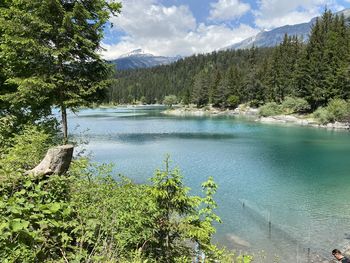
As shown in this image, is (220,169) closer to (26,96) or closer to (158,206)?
(26,96)

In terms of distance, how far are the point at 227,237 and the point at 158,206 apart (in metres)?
8.64

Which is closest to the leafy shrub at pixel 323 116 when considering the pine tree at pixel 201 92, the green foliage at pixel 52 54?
the green foliage at pixel 52 54

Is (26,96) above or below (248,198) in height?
above

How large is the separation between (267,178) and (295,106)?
2165 inches

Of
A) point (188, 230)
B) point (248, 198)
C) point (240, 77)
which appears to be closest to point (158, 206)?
point (188, 230)

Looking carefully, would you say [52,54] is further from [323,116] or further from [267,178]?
[323,116]

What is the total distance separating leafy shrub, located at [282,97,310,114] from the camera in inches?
2916

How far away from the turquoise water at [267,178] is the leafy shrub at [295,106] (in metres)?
23.5

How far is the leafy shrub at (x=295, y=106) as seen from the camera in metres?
74.1

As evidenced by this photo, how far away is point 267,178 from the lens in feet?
86.3

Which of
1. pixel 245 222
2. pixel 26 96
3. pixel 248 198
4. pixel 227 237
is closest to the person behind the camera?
pixel 26 96

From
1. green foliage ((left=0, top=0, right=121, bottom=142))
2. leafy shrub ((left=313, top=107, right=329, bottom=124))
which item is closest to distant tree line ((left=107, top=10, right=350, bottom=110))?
leafy shrub ((left=313, top=107, right=329, bottom=124))

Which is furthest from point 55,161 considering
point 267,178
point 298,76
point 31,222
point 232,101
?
point 232,101

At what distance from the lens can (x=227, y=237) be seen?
15.0 metres
